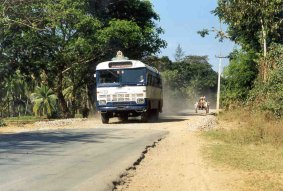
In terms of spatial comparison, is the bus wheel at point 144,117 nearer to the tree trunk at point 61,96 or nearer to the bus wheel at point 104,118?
the bus wheel at point 104,118

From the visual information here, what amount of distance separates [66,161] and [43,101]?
5500cm

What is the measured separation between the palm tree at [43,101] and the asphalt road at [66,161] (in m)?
48.0

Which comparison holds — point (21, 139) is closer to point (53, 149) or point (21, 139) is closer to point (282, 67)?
point (53, 149)

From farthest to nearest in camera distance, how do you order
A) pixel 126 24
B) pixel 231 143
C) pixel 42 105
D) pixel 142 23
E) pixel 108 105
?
pixel 42 105 < pixel 142 23 < pixel 126 24 < pixel 108 105 < pixel 231 143

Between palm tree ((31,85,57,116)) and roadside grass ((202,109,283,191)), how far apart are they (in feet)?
148

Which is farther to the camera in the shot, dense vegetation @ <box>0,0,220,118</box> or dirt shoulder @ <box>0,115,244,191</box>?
dense vegetation @ <box>0,0,220,118</box>

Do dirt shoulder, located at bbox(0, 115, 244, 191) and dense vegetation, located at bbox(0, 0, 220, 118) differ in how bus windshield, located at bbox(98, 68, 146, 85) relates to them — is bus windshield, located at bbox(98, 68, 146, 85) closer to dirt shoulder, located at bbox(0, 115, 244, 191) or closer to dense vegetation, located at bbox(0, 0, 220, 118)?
dense vegetation, located at bbox(0, 0, 220, 118)

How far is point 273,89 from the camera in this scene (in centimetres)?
2656

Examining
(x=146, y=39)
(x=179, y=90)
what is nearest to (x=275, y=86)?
(x=146, y=39)

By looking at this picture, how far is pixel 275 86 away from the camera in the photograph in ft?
87.1

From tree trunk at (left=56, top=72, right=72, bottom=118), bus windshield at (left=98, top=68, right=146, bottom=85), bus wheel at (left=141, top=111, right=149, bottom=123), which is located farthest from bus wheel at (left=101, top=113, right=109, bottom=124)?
tree trunk at (left=56, top=72, right=72, bottom=118)

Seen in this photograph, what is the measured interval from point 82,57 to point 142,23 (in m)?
6.60

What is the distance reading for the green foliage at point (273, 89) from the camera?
23.8 m

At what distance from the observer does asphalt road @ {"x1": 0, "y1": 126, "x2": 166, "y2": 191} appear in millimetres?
8609
